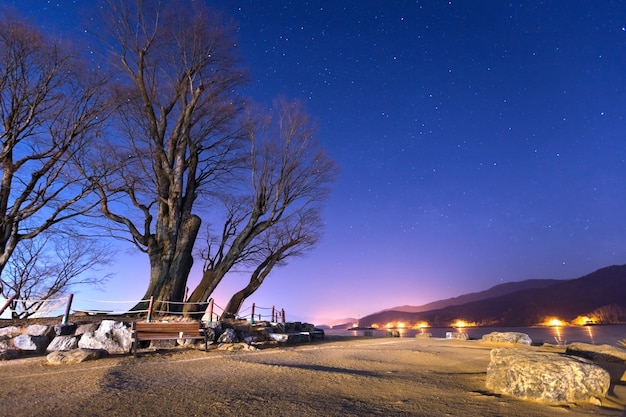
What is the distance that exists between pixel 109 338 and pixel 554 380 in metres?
10.2

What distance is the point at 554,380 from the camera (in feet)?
16.4

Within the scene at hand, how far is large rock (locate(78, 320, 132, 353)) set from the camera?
9664 mm

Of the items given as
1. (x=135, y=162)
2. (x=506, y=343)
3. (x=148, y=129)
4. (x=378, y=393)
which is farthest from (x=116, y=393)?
(x=506, y=343)

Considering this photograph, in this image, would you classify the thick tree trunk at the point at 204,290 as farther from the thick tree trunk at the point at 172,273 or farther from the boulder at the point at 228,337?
the boulder at the point at 228,337

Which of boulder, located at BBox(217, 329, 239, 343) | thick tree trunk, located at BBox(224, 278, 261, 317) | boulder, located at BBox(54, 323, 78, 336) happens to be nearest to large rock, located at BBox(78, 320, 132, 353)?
boulder, located at BBox(54, 323, 78, 336)

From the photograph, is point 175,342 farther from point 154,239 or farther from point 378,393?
point 378,393

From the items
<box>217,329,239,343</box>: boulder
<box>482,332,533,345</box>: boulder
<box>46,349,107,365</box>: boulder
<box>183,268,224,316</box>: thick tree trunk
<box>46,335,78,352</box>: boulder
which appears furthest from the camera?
<box>482,332,533,345</box>: boulder

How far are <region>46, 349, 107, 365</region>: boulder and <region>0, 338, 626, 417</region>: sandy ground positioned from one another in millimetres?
233

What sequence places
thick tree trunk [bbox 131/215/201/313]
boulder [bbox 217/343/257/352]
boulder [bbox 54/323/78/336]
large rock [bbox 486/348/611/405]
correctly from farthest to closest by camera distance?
1. thick tree trunk [bbox 131/215/201/313]
2. boulder [bbox 217/343/257/352]
3. boulder [bbox 54/323/78/336]
4. large rock [bbox 486/348/611/405]

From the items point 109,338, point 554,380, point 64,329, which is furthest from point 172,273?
point 554,380

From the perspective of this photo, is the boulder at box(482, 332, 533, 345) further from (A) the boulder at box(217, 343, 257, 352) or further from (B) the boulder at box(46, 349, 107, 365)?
(B) the boulder at box(46, 349, 107, 365)

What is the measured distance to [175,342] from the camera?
10750 mm

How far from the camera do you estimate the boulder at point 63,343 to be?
31.4 ft

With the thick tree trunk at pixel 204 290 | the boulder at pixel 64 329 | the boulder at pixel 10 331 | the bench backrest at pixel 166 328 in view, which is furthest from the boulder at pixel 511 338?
the boulder at pixel 10 331
